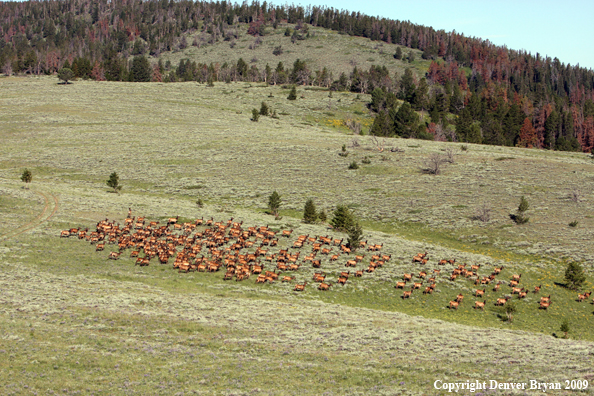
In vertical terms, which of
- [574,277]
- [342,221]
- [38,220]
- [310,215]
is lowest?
[38,220]

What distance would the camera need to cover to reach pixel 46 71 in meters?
188

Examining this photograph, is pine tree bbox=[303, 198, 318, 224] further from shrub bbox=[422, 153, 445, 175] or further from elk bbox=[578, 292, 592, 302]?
shrub bbox=[422, 153, 445, 175]

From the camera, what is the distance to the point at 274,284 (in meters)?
35.8

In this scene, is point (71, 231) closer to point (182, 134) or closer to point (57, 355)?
point (57, 355)

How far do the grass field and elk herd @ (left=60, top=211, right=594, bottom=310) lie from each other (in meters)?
0.79

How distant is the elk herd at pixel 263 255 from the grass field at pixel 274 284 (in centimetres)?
79

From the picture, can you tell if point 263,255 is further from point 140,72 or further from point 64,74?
point 140,72

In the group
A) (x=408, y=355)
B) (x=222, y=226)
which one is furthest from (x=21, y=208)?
(x=408, y=355)

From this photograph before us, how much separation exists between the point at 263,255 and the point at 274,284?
5.97 metres

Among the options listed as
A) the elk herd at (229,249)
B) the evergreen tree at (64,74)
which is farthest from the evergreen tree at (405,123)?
the evergreen tree at (64,74)

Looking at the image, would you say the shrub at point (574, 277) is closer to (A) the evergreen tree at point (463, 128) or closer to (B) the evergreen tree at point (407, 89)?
(A) the evergreen tree at point (463, 128)

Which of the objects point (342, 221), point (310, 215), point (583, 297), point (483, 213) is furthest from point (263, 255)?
point (483, 213)

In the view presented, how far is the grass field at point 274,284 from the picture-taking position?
2134 cm

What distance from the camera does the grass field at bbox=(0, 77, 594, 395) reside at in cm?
2134
